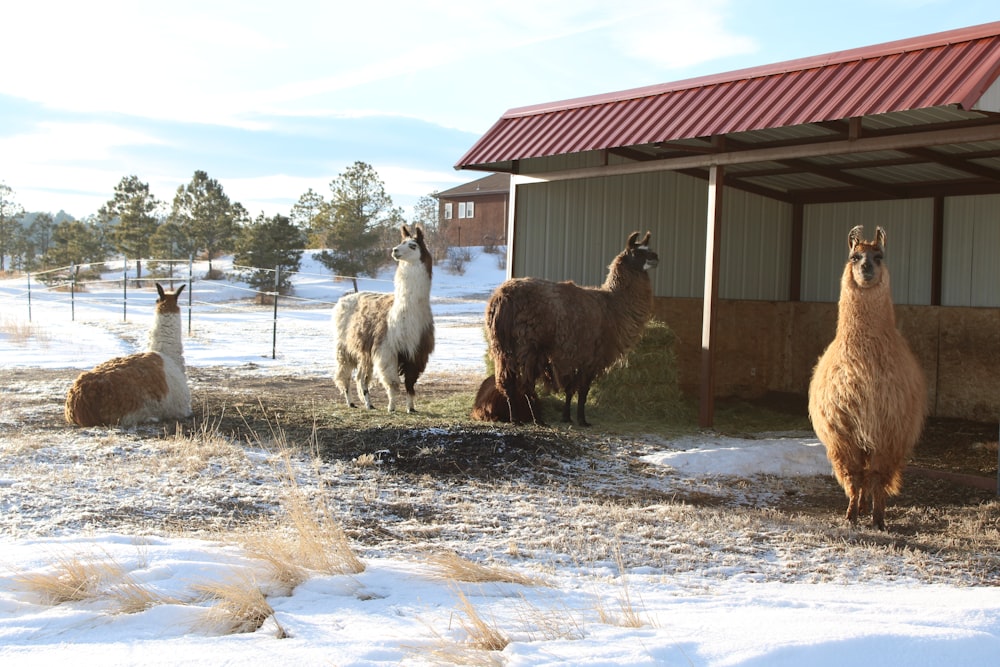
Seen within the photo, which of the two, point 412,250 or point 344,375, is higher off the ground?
point 412,250

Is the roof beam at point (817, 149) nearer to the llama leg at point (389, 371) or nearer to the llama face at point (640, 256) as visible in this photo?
the llama face at point (640, 256)

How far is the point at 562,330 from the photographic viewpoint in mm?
9914

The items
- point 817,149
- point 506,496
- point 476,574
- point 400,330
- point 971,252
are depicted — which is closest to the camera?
point 476,574

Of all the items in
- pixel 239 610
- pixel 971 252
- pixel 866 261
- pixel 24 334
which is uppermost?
pixel 971 252

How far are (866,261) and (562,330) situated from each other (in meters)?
4.20

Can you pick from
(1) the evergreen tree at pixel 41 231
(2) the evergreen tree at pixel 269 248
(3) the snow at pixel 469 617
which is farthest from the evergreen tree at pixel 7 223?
(3) the snow at pixel 469 617

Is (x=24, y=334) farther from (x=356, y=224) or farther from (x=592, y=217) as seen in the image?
(x=356, y=224)

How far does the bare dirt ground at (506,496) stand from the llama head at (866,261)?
1716mm

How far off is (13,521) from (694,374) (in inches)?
384

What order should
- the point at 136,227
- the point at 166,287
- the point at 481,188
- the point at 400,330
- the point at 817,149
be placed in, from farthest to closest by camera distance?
1. the point at 481,188
2. the point at 136,227
3. the point at 166,287
4. the point at 400,330
5. the point at 817,149

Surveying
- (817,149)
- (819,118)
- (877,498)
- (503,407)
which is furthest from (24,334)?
(877,498)

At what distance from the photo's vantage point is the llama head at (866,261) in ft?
20.2

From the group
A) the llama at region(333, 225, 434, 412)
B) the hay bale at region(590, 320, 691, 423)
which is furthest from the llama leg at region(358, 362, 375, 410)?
the hay bale at region(590, 320, 691, 423)

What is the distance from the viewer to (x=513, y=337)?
9758 mm
